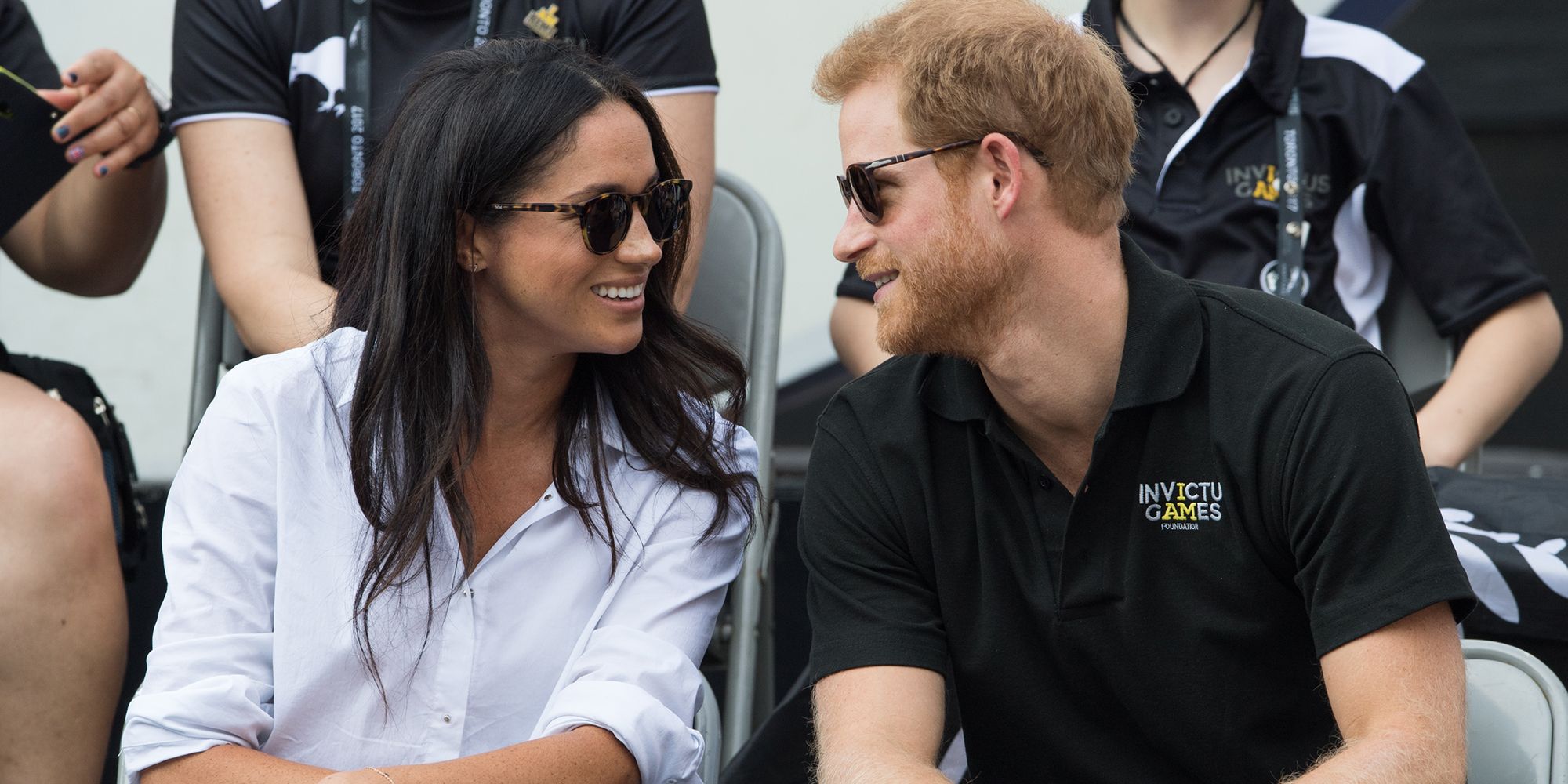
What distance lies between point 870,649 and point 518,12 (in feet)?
4.63

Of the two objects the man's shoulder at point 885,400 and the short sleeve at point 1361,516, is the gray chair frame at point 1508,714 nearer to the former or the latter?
the short sleeve at point 1361,516

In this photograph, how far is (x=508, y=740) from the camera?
6.61 feet

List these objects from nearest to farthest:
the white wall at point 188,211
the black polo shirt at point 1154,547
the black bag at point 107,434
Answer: the black polo shirt at point 1154,547
the black bag at point 107,434
the white wall at point 188,211

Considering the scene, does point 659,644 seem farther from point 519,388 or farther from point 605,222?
point 605,222

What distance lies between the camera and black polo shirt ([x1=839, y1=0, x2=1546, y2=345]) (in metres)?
2.73

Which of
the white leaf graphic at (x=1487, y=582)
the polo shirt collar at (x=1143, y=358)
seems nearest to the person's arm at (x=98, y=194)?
the polo shirt collar at (x=1143, y=358)

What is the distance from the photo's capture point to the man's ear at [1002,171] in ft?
6.21

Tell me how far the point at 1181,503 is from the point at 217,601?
1.15 meters

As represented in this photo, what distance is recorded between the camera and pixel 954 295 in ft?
6.23

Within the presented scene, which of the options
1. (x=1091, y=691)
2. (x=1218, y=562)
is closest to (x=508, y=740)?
(x=1091, y=691)

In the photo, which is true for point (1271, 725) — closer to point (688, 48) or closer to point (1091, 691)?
point (1091, 691)

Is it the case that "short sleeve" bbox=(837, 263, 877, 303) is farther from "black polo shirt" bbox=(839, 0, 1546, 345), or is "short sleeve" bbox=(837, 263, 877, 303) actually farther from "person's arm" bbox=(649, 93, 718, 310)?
"black polo shirt" bbox=(839, 0, 1546, 345)

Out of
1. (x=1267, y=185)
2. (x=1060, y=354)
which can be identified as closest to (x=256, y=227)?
(x=1060, y=354)

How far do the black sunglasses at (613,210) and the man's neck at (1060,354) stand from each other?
0.49 m
